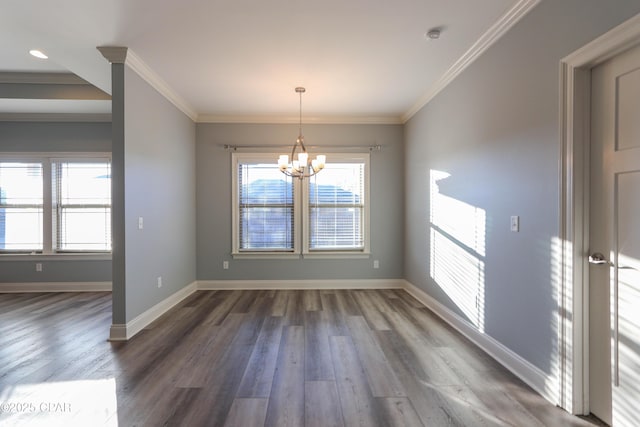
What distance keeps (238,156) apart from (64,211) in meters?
2.84

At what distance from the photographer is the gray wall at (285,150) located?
15.3 ft

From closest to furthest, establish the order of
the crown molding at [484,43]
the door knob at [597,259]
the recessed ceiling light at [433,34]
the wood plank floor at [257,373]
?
the door knob at [597,259]
the wood plank floor at [257,373]
the crown molding at [484,43]
the recessed ceiling light at [433,34]

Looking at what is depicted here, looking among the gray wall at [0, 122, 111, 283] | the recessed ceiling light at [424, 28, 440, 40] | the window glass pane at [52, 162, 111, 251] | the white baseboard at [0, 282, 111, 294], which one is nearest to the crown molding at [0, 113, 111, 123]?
the gray wall at [0, 122, 111, 283]

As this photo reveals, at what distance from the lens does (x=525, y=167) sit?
6.88 feet

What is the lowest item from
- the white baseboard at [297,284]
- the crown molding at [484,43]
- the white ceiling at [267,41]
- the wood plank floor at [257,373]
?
the wood plank floor at [257,373]

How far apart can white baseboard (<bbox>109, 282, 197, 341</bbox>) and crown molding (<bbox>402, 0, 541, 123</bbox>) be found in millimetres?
4216

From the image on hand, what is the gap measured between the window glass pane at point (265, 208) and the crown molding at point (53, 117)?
7.69 ft

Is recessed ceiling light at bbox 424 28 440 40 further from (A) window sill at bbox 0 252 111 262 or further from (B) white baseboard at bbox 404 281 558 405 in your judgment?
(A) window sill at bbox 0 252 111 262

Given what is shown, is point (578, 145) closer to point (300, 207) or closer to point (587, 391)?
point (587, 391)

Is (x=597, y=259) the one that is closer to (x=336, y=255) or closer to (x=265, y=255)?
(x=336, y=255)

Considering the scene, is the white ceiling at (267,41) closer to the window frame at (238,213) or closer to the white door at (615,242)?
the white door at (615,242)

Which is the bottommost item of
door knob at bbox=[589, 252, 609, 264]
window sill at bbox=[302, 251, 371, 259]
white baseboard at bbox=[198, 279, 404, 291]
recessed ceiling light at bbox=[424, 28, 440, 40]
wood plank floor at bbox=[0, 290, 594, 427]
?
wood plank floor at bbox=[0, 290, 594, 427]

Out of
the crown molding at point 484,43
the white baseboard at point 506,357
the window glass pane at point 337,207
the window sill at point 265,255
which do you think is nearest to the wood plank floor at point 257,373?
the white baseboard at point 506,357

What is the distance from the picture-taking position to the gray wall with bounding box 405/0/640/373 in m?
1.84
